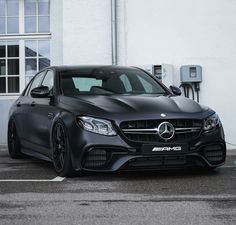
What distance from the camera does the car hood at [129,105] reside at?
279 inches

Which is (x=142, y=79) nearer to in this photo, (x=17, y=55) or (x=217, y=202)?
(x=217, y=202)

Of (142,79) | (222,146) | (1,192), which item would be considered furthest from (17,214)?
(142,79)

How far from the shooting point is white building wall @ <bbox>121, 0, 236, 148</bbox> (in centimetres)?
1345

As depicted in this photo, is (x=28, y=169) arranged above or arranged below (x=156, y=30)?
below

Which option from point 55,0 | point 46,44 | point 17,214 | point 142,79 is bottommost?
point 17,214

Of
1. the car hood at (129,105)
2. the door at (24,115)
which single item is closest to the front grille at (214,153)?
the car hood at (129,105)

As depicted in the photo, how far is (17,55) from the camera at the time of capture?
14719mm

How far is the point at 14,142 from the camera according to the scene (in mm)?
9742

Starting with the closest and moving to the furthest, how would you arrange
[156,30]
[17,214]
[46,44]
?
[17,214], [156,30], [46,44]

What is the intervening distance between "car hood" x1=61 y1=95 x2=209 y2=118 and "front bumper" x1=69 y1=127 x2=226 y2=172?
0.98 feet

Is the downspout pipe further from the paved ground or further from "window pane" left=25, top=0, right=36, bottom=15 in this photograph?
the paved ground

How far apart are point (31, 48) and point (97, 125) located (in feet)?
26.2

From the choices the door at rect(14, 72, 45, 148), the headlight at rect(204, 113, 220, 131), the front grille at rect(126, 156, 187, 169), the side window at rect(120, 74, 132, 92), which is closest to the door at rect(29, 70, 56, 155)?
the door at rect(14, 72, 45, 148)

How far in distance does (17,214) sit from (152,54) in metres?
8.85
